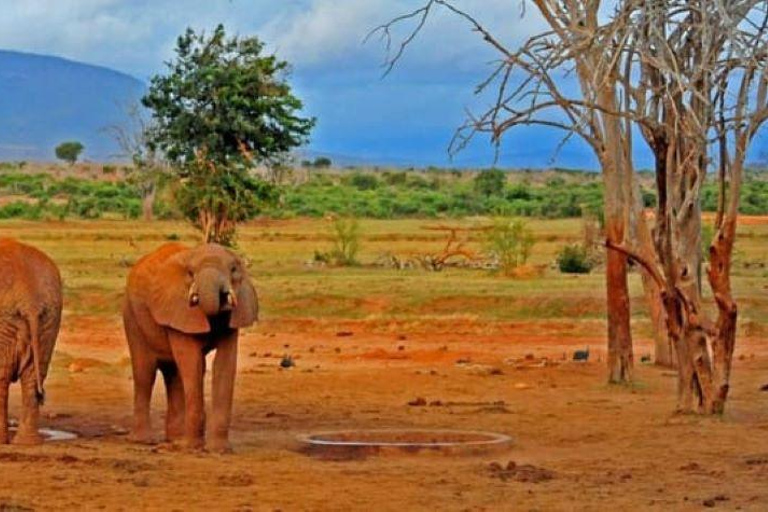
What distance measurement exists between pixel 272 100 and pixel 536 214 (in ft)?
116

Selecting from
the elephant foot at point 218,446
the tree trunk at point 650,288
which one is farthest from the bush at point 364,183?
the elephant foot at point 218,446

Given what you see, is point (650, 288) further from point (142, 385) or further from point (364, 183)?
point (364, 183)

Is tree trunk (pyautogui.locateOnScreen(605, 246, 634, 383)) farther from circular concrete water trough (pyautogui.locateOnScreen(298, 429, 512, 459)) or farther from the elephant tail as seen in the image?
the elephant tail

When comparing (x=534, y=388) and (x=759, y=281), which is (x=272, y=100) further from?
(x=534, y=388)

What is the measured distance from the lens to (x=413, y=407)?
57.8 ft

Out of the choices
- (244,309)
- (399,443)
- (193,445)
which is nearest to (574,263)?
(399,443)

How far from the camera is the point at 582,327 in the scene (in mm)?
27672

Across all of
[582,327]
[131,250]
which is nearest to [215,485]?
[582,327]

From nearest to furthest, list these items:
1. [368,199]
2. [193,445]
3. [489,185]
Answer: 1. [193,445]
2. [368,199]
3. [489,185]

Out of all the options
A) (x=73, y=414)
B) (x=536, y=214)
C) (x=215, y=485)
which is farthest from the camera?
(x=536, y=214)

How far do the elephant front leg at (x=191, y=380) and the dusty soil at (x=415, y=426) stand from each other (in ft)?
0.77

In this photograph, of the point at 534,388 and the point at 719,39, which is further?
the point at 534,388

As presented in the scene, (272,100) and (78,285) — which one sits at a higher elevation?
(272,100)

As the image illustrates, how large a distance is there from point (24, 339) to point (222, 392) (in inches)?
60.2
